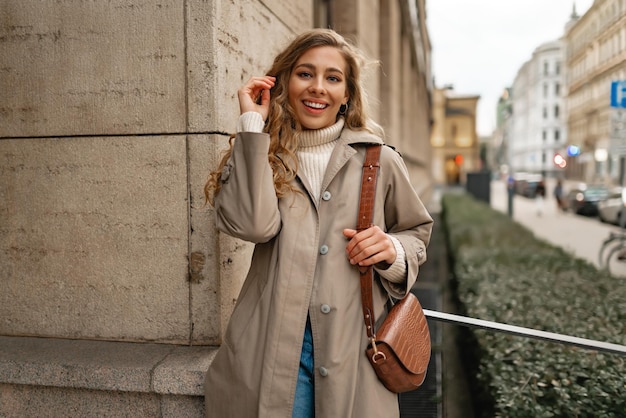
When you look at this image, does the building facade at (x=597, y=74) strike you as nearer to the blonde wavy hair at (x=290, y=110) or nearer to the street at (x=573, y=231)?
the street at (x=573, y=231)

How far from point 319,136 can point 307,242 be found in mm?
403

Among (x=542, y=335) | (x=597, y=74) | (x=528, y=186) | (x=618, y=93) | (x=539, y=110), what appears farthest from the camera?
(x=539, y=110)

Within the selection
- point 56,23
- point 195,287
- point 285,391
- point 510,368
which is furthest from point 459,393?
point 56,23

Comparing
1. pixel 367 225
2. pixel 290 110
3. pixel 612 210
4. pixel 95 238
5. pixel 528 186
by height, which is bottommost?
pixel 612 210

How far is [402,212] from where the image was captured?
6.37 ft

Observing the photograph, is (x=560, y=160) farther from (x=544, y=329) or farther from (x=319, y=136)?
(x=319, y=136)

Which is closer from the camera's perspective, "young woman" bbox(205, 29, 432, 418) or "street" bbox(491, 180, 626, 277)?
"young woman" bbox(205, 29, 432, 418)

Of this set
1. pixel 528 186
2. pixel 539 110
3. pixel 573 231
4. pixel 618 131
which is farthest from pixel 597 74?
pixel 539 110

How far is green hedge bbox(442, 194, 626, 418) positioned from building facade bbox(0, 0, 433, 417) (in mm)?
1611

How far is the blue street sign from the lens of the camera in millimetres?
8305

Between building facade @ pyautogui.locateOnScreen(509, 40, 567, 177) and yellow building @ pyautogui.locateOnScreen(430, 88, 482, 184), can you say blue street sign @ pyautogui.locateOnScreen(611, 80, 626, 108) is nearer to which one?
building facade @ pyautogui.locateOnScreen(509, 40, 567, 177)

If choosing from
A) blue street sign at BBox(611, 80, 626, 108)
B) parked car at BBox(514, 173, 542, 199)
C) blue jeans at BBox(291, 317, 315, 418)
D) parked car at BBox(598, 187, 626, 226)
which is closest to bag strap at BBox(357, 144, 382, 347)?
blue jeans at BBox(291, 317, 315, 418)

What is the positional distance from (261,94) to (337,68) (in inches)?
11.7

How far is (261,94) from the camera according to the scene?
2035 millimetres
